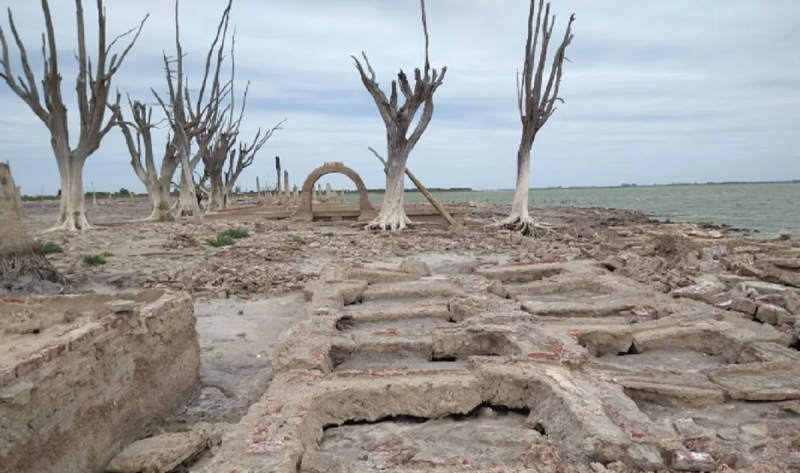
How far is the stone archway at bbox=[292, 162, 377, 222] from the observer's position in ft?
66.8

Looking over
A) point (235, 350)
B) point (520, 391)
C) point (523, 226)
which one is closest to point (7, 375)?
point (235, 350)

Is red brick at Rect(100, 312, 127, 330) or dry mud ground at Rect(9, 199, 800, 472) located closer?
dry mud ground at Rect(9, 199, 800, 472)

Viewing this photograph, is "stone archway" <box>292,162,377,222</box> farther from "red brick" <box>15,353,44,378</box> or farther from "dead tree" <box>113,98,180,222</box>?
"red brick" <box>15,353,44,378</box>

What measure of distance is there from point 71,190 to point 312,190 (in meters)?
7.82

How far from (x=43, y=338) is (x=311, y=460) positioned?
2146 millimetres

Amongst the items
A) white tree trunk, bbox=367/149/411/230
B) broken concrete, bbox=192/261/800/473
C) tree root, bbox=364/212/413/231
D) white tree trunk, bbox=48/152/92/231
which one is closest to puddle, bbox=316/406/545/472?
broken concrete, bbox=192/261/800/473

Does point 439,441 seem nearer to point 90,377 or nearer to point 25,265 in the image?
point 90,377

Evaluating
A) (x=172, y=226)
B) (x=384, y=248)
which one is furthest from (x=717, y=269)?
(x=172, y=226)

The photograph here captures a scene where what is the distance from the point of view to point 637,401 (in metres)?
4.10

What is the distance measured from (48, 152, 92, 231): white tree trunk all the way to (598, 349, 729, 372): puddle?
15.5 metres

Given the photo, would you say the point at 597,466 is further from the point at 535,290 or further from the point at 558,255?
the point at 558,255

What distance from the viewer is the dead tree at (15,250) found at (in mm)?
6984

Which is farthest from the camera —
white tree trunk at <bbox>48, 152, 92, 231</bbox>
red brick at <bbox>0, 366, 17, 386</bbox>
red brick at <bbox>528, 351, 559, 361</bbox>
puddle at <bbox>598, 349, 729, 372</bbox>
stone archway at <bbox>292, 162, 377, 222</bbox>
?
stone archway at <bbox>292, 162, 377, 222</bbox>

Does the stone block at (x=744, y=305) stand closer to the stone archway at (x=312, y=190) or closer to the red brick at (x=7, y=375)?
the red brick at (x=7, y=375)
